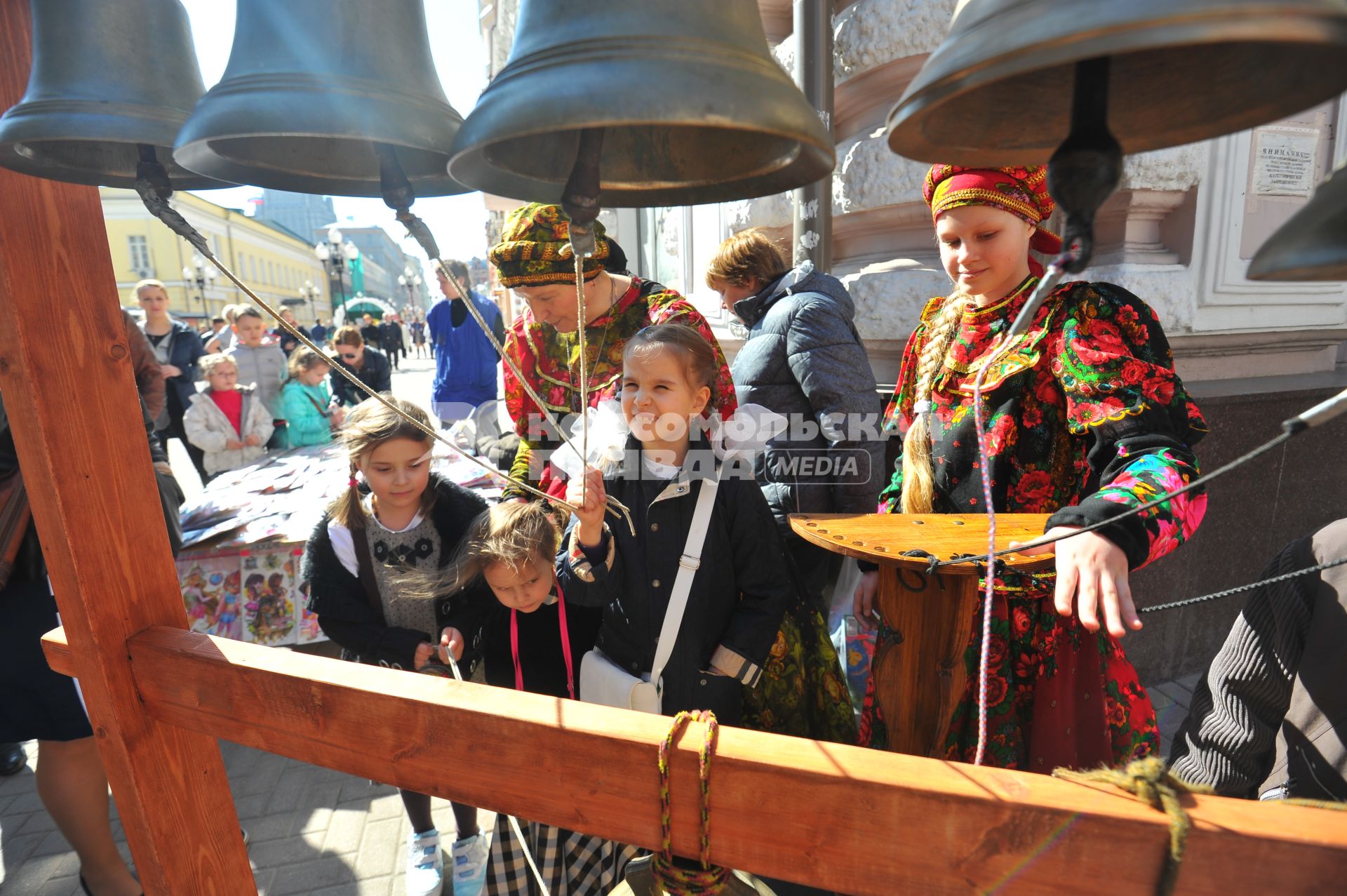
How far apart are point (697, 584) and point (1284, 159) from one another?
302cm

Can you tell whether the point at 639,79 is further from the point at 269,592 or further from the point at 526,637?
the point at 269,592

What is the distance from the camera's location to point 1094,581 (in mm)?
921

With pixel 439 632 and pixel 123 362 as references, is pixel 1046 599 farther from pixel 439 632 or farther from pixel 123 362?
pixel 123 362

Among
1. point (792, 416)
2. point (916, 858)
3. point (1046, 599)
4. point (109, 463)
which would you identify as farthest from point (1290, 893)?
point (792, 416)

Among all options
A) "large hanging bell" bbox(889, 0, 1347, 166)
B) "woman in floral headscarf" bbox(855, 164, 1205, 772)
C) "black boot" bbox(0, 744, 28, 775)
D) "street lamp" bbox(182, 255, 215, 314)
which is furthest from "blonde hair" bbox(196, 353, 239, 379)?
"street lamp" bbox(182, 255, 215, 314)

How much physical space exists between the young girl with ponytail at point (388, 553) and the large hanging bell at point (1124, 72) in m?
1.58

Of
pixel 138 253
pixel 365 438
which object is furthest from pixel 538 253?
pixel 138 253

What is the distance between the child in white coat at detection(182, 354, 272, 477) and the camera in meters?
4.08

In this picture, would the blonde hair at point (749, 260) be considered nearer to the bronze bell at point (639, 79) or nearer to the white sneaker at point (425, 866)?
the bronze bell at point (639, 79)

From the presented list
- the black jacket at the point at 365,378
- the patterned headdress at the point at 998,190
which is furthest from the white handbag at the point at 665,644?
the black jacket at the point at 365,378

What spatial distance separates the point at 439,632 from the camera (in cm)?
200

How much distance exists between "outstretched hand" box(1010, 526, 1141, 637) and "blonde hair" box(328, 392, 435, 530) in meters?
1.58

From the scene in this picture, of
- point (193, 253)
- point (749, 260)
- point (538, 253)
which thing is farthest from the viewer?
point (193, 253)

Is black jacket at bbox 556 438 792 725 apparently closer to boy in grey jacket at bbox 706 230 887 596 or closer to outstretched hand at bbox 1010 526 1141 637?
boy in grey jacket at bbox 706 230 887 596
